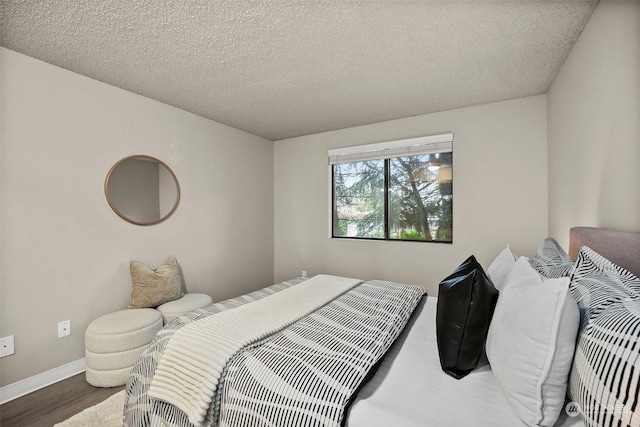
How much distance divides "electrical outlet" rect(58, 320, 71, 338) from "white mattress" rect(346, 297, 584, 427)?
254 cm

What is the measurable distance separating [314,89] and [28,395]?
3.34 metres

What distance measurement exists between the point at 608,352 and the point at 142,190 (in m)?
3.36

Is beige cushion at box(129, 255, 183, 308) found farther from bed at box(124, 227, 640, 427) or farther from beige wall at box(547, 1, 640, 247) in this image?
beige wall at box(547, 1, 640, 247)

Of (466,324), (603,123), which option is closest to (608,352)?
(466,324)

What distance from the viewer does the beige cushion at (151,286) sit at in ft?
8.40

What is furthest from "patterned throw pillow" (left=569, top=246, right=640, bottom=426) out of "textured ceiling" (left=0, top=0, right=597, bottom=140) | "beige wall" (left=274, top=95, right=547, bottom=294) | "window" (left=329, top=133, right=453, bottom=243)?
"window" (left=329, top=133, right=453, bottom=243)

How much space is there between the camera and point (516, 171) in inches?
115

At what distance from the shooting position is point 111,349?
2117mm

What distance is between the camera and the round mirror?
8.61 ft

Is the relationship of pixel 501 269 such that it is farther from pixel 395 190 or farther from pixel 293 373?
pixel 395 190

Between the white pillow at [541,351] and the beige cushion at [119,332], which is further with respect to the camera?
the beige cushion at [119,332]

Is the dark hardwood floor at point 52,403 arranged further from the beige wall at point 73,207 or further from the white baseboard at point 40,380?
the beige wall at point 73,207

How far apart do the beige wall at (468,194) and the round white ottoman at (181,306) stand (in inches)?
69.6

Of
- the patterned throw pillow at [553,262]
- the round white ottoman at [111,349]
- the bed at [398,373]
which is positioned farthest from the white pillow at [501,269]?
the round white ottoman at [111,349]
